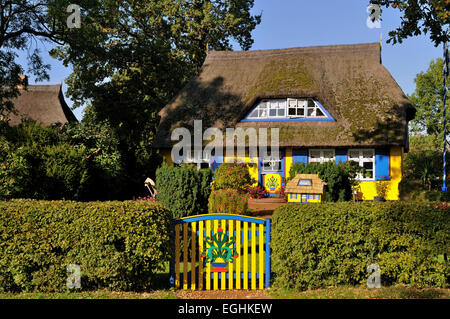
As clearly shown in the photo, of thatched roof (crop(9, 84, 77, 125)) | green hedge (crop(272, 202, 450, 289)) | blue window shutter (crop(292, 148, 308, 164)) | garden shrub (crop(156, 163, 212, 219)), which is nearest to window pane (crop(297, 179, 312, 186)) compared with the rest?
garden shrub (crop(156, 163, 212, 219))

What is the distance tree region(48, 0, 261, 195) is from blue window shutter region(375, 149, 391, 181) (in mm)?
13145

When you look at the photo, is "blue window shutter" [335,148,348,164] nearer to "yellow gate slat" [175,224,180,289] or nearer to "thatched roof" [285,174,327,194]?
"thatched roof" [285,174,327,194]

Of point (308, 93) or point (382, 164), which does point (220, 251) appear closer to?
point (382, 164)

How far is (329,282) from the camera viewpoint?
21.9ft

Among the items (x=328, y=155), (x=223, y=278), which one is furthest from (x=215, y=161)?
(x=223, y=278)

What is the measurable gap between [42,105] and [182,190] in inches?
999

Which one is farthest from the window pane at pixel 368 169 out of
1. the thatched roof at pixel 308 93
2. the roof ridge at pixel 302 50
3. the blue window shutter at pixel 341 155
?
the roof ridge at pixel 302 50

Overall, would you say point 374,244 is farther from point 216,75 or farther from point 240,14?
point 240,14

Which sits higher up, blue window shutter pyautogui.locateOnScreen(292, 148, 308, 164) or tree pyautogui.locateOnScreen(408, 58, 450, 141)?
tree pyautogui.locateOnScreen(408, 58, 450, 141)

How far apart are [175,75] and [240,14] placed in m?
7.48

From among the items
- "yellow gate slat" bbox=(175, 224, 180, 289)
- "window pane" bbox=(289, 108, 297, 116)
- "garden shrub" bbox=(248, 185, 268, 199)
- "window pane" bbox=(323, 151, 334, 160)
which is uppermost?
"window pane" bbox=(289, 108, 297, 116)

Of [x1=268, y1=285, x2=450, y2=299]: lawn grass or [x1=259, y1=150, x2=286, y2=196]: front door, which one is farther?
[x1=259, y1=150, x2=286, y2=196]: front door

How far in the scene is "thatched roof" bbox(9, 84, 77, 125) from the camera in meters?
30.9

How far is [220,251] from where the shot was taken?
22.8 feet
